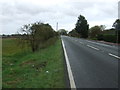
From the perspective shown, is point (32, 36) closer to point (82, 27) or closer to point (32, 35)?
point (32, 35)

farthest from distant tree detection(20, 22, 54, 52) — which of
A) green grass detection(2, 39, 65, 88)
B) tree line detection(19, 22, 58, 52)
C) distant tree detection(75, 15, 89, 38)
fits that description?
distant tree detection(75, 15, 89, 38)

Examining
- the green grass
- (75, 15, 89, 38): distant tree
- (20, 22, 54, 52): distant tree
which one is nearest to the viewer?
the green grass

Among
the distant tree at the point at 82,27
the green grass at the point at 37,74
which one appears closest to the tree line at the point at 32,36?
the green grass at the point at 37,74

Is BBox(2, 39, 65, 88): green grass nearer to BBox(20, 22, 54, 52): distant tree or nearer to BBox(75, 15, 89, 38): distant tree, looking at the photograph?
BBox(20, 22, 54, 52): distant tree

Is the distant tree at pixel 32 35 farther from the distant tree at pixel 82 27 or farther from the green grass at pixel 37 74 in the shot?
the distant tree at pixel 82 27

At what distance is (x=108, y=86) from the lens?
7.92m

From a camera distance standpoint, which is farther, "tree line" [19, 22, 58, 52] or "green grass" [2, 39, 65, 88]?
"tree line" [19, 22, 58, 52]

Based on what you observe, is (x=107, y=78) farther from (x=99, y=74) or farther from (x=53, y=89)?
(x=53, y=89)

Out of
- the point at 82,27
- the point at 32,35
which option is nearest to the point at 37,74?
the point at 32,35

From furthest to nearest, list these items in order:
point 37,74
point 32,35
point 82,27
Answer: point 82,27
point 32,35
point 37,74

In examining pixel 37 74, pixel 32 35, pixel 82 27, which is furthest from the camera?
pixel 82 27

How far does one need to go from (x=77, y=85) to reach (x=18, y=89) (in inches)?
87.4

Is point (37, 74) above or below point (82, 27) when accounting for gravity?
below

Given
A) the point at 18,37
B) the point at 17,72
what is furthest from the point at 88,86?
the point at 18,37
